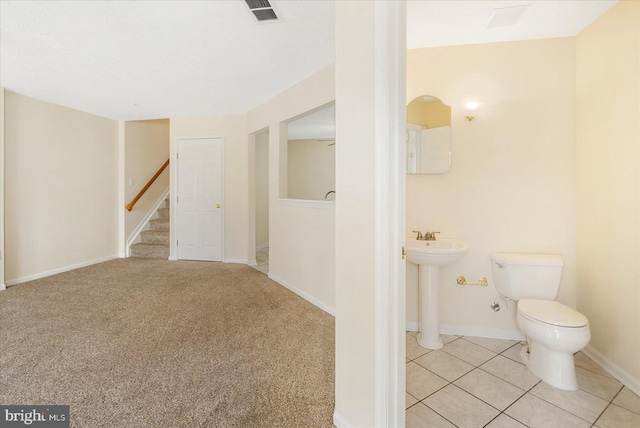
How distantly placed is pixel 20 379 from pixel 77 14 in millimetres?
2385

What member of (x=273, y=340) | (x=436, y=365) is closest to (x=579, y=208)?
(x=436, y=365)

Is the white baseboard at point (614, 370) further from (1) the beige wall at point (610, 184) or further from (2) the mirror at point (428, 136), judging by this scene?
(2) the mirror at point (428, 136)

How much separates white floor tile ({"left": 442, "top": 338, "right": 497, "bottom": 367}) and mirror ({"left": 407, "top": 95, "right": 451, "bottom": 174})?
1.36m

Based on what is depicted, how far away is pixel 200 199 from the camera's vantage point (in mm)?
4680

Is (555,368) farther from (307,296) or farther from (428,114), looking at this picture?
(307,296)

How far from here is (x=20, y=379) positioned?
1.67 meters

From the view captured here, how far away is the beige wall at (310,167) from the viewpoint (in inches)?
255

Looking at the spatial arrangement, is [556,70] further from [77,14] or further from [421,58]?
[77,14]

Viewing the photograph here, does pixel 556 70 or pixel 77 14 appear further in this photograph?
pixel 556 70

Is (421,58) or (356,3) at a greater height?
(421,58)

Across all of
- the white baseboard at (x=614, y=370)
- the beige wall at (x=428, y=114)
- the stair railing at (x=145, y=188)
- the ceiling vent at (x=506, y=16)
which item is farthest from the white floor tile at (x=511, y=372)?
the stair railing at (x=145, y=188)

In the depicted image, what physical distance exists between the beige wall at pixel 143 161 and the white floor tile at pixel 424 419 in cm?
523

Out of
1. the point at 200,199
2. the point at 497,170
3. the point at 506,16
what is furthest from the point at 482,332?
the point at 200,199

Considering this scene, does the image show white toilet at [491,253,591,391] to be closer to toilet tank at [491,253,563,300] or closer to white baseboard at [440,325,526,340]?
toilet tank at [491,253,563,300]
